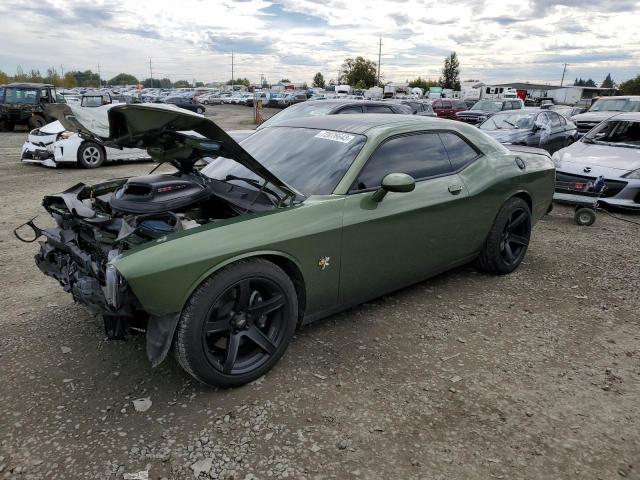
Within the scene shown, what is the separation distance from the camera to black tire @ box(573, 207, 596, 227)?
655cm

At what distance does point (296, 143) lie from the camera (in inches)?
146

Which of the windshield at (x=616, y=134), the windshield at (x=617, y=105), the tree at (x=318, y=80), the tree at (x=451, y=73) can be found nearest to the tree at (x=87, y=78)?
the tree at (x=318, y=80)

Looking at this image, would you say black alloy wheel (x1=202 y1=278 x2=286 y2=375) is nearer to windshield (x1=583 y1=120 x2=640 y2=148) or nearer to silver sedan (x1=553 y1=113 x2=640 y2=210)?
silver sedan (x1=553 y1=113 x2=640 y2=210)

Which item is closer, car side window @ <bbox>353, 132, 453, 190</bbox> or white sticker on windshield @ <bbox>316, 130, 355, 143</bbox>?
car side window @ <bbox>353, 132, 453, 190</bbox>

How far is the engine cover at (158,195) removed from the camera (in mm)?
3029

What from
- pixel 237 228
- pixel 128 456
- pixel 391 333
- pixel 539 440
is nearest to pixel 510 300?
pixel 391 333

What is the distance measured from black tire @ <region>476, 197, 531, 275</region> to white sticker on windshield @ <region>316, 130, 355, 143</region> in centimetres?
172

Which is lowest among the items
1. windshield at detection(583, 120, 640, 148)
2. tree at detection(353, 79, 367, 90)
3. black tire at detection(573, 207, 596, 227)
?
black tire at detection(573, 207, 596, 227)

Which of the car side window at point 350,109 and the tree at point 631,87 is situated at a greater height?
the tree at point 631,87

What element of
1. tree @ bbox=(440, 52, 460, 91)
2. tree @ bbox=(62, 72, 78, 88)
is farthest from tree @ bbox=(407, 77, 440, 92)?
tree @ bbox=(62, 72, 78, 88)

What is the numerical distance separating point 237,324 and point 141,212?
958 millimetres

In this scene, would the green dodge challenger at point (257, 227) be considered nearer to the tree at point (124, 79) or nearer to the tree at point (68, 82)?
the tree at point (68, 82)

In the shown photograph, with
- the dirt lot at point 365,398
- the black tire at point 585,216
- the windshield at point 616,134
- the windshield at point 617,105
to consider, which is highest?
the windshield at point 617,105

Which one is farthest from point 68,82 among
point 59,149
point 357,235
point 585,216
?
point 357,235
